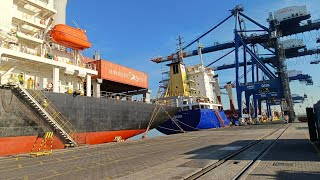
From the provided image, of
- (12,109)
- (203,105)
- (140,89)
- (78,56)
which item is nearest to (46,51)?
(78,56)

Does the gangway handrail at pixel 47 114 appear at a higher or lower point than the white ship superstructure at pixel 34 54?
lower

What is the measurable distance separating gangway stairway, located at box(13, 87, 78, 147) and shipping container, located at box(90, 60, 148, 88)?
723cm

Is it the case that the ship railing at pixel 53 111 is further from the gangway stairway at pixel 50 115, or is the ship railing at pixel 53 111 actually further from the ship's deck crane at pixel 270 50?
the ship's deck crane at pixel 270 50

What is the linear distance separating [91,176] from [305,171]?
6.74m

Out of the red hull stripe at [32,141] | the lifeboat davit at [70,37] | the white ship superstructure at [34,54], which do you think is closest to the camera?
the red hull stripe at [32,141]

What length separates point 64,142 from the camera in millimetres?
18578

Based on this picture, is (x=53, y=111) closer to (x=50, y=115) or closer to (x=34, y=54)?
(x=50, y=115)

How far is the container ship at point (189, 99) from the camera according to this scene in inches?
1517

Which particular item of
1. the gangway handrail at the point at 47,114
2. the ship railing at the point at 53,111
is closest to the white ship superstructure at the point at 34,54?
the ship railing at the point at 53,111

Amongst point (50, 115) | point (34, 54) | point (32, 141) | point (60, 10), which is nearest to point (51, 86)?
point (34, 54)

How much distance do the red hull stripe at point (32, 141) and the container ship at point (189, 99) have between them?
563 inches

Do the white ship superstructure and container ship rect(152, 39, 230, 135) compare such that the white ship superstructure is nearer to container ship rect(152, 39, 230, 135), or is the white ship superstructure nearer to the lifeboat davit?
the lifeboat davit

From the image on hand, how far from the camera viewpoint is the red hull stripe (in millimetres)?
15711

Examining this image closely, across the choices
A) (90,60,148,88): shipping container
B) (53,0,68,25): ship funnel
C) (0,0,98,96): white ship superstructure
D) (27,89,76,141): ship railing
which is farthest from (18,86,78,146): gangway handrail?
(53,0,68,25): ship funnel
